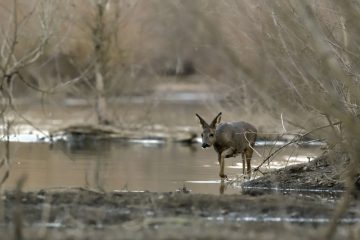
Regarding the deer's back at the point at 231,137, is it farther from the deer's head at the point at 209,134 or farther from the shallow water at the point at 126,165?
the shallow water at the point at 126,165

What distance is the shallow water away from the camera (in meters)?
19.2

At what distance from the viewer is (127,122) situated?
123 feet

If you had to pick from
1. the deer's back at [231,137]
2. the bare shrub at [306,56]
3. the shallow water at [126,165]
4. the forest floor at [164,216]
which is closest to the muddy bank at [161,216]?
the forest floor at [164,216]

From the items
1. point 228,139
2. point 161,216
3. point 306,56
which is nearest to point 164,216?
point 161,216

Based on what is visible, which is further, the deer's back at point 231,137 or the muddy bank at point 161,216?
the deer's back at point 231,137

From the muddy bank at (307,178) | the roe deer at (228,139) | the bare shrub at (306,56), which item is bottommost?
the muddy bank at (307,178)

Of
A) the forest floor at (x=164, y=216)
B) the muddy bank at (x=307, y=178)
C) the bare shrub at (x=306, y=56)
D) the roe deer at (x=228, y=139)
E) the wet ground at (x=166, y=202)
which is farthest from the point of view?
the roe deer at (x=228, y=139)

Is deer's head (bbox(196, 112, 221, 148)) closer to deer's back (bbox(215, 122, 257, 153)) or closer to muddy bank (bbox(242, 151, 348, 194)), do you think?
deer's back (bbox(215, 122, 257, 153))

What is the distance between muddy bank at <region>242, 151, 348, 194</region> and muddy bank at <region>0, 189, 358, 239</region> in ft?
9.50

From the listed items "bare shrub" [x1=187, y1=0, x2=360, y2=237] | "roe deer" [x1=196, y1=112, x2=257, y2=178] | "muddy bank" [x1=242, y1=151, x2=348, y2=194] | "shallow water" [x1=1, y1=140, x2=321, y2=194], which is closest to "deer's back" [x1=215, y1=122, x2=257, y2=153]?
"roe deer" [x1=196, y1=112, x2=257, y2=178]

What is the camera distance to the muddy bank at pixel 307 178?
18.7 m

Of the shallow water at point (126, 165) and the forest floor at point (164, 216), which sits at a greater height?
the shallow water at point (126, 165)

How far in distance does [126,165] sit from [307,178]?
6.22 m

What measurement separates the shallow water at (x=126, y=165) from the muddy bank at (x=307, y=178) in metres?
0.33
